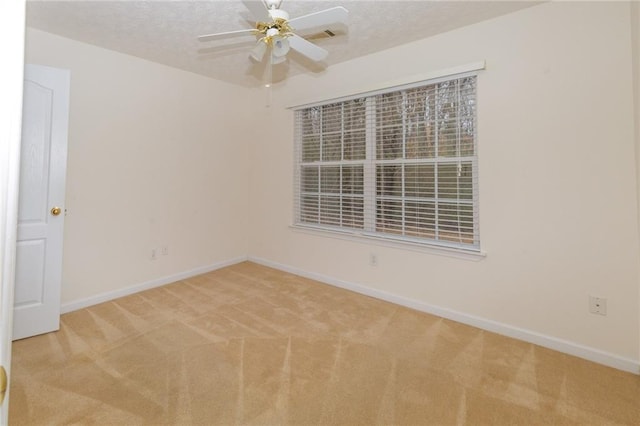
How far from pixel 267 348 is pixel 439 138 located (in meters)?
2.32

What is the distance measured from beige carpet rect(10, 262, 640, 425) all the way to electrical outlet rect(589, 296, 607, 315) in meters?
0.37

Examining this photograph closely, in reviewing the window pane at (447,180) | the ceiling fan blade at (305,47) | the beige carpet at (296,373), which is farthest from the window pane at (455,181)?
the ceiling fan blade at (305,47)

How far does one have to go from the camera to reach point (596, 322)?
220 centimetres

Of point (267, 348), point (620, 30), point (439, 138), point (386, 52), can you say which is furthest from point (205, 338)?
point (620, 30)

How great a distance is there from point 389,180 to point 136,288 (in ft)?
9.84

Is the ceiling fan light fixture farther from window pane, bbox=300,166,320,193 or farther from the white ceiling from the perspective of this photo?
window pane, bbox=300,166,320,193

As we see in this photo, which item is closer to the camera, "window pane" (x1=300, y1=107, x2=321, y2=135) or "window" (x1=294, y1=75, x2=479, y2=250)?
"window" (x1=294, y1=75, x2=479, y2=250)

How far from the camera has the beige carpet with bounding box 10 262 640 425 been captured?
1668 mm

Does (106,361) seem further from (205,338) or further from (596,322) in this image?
(596,322)

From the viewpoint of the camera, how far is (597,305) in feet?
7.18

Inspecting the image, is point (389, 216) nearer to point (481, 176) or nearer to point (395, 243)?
point (395, 243)


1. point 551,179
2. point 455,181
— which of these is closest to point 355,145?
point 455,181

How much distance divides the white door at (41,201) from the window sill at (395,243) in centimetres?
239

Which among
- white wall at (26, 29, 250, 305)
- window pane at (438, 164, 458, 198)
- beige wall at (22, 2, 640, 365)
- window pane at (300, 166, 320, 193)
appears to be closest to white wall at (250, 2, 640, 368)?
beige wall at (22, 2, 640, 365)
